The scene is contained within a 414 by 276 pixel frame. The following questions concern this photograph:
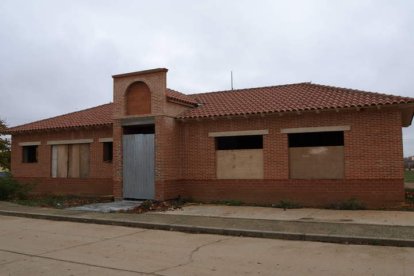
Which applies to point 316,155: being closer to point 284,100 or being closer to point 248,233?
point 284,100

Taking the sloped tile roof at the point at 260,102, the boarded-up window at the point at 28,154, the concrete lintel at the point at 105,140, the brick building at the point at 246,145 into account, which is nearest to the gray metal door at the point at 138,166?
the brick building at the point at 246,145

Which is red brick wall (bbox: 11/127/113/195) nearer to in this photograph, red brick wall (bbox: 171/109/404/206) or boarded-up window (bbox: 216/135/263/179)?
red brick wall (bbox: 171/109/404/206)

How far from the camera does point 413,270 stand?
23.6 feet

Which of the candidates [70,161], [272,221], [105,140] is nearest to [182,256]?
[272,221]

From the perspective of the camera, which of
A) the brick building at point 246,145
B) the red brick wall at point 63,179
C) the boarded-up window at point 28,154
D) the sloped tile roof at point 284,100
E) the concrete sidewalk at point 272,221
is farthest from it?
the boarded-up window at point 28,154

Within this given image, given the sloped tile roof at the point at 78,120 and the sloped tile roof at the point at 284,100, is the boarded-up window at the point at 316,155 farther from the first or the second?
the sloped tile roof at the point at 78,120

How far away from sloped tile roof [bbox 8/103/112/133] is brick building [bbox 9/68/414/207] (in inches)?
6.8

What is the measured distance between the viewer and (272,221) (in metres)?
12.4

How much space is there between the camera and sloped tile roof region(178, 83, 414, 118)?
49.6ft

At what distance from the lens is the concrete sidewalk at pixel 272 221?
999cm

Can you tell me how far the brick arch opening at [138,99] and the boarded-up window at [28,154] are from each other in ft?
26.6

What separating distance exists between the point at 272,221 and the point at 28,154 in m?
16.0

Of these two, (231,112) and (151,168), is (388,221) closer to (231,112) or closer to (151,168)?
(231,112)

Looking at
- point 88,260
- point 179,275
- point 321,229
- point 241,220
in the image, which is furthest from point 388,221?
point 88,260
